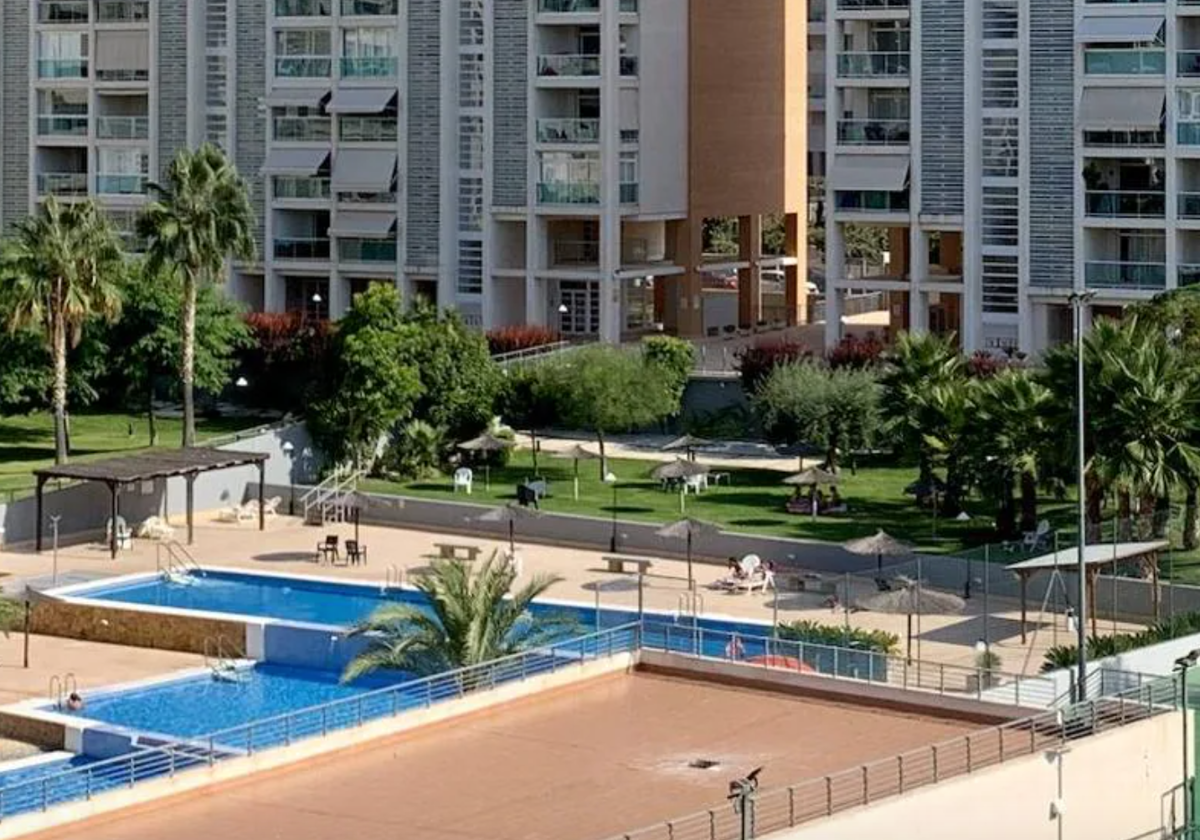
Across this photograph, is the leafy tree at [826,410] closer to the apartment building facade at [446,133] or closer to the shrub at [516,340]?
the shrub at [516,340]

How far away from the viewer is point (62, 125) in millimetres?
98875

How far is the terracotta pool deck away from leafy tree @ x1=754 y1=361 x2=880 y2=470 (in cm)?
2735

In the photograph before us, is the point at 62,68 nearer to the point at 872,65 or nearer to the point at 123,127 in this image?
the point at 123,127

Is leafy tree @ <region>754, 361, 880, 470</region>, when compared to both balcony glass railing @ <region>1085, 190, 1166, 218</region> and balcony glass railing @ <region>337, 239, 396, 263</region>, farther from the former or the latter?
balcony glass railing @ <region>337, 239, 396, 263</region>

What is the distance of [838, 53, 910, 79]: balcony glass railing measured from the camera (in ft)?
279

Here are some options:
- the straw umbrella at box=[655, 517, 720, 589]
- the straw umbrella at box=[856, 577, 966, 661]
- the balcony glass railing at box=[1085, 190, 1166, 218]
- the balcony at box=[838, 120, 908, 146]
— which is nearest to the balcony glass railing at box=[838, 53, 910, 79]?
the balcony at box=[838, 120, 908, 146]

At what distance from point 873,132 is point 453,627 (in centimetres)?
3982

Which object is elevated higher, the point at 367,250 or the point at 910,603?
the point at 367,250

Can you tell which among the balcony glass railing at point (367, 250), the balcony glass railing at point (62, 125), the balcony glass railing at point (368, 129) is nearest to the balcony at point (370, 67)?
the balcony glass railing at point (368, 129)

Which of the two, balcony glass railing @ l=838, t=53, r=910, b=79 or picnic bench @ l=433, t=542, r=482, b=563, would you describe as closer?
picnic bench @ l=433, t=542, r=482, b=563

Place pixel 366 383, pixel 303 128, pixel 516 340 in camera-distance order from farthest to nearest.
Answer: pixel 303 128, pixel 516 340, pixel 366 383

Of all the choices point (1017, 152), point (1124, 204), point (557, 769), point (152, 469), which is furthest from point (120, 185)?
point (557, 769)

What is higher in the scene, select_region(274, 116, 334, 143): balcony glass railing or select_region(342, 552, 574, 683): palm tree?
select_region(274, 116, 334, 143): balcony glass railing

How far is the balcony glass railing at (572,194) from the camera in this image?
90375mm
